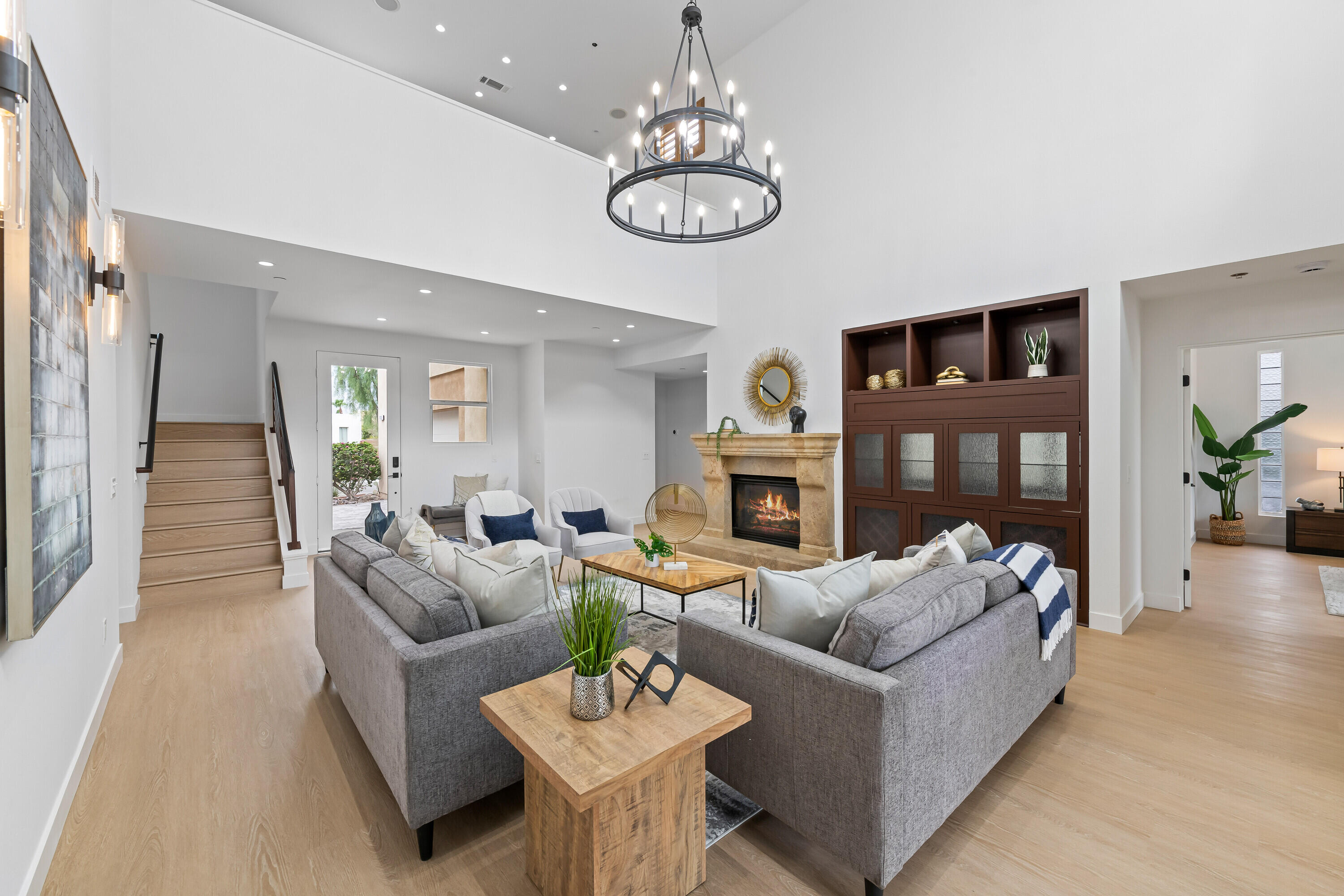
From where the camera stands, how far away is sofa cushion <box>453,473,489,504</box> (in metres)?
7.11

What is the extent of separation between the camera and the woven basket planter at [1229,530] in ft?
20.9

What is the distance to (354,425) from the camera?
656 cm

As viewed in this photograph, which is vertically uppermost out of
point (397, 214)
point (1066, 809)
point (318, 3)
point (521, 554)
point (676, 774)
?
point (318, 3)

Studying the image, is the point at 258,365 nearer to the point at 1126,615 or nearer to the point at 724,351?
the point at 724,351

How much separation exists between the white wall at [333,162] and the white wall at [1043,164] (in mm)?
2050

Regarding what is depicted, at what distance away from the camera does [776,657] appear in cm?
177

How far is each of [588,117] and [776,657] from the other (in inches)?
285

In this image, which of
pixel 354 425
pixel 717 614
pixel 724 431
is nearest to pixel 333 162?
pixel 354 425

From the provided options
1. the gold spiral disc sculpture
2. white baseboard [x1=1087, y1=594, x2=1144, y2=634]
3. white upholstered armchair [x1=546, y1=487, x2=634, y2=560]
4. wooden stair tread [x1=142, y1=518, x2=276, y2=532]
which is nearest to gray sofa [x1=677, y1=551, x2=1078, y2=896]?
the gold spiral disc sculpture

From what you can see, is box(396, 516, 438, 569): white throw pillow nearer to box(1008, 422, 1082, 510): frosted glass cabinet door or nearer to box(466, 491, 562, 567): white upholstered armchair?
box(466, 491, 562, 567): white upholstered armchair

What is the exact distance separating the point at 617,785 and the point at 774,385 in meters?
4.91

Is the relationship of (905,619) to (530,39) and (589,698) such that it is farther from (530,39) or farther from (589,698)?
(530,39)

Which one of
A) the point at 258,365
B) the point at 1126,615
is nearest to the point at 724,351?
the point at 1126,615

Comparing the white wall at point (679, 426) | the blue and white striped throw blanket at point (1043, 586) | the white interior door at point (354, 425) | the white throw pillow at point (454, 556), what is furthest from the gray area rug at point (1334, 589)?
the white interior door at point (354, 425)
